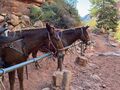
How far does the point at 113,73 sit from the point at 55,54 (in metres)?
5.55

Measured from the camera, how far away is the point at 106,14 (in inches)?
1129

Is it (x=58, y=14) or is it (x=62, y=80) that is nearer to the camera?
(x=62, y=80)

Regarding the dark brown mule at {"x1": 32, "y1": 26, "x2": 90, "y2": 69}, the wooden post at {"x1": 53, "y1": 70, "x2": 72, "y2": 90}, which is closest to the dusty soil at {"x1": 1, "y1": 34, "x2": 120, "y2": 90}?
the dark brown mule at {"x1": 32, "y1": 26, "x2": 90, "y2": 69}

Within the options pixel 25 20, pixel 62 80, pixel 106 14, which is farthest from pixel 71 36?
pixel 106 14

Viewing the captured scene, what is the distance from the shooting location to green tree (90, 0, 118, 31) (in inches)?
1120

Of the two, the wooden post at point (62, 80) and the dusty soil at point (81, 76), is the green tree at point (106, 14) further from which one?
the wooden post at point (62, 80)

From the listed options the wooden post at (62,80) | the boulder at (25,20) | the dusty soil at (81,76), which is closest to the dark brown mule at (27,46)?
the wooden post at (62,80)

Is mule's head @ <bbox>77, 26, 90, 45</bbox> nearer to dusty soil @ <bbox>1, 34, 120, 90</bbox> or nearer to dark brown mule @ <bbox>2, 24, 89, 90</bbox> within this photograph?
dusty soil @ <bbox>1, 34, 120, 90</bbox>

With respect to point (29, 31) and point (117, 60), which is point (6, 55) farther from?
point (117, 60)

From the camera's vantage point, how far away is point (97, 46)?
19.7m

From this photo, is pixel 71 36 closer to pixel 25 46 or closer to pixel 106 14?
pixel 25 46

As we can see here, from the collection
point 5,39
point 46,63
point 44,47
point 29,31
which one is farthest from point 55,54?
point 46,63

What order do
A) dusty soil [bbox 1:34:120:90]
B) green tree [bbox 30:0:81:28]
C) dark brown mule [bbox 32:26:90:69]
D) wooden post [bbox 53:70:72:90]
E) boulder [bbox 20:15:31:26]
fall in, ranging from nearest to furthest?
wooden post [bbox 53:70:72:90] < dusty soil [bbox 1:34:120:90] < dark brown mule [bbox 32:26:90:69] < boulder [bbox 20:15:31:26] < green tree [bbox 30:0:81:28]

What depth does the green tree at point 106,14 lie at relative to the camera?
28.5 meters
